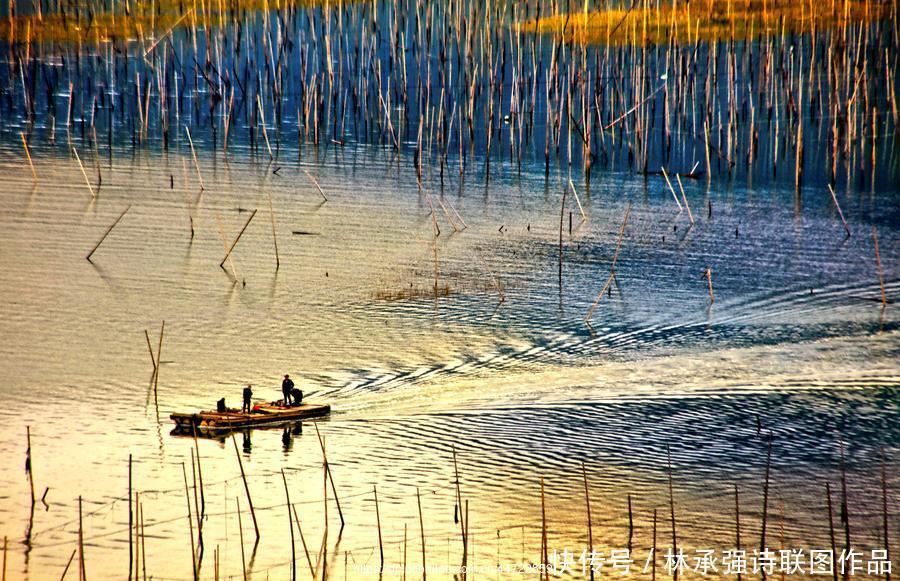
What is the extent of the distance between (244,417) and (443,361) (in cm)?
318

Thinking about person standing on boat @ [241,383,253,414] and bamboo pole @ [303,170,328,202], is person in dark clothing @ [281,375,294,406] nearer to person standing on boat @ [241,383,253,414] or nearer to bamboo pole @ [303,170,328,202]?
person standing on boat @ [241,383,253,414]

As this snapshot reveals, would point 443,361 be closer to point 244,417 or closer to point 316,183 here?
point 244,417

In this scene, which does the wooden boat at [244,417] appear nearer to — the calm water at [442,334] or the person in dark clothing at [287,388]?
the person in dark clothing at [287,388]

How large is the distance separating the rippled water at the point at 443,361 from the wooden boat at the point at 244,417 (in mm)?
185

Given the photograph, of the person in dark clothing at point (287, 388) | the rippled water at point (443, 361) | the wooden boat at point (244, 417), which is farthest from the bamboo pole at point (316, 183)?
the wooden boat at point (244, 417)

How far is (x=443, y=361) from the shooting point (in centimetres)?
1630

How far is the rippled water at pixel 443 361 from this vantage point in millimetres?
12094

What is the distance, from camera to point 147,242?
21.8 m

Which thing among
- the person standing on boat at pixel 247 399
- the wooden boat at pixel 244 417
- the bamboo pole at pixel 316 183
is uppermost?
the bamboo pole at pixel 316 183

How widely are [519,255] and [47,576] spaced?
12005mm

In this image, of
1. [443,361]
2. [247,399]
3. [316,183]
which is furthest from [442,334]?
[316,183]

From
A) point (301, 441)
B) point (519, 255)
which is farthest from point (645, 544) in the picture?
point (519, 255)

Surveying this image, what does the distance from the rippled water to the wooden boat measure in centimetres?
19

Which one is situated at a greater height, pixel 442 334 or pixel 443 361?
pixel 442 334
